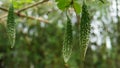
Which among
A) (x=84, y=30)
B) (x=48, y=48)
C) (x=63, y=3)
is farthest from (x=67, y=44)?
(x=48, y=48)

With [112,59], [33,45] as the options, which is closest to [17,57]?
[33,45]

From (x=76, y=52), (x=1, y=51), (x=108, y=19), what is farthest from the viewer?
(x=1, y=51)

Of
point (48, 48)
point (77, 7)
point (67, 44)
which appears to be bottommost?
point (48, 48)

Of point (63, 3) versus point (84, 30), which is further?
point (63, 3)

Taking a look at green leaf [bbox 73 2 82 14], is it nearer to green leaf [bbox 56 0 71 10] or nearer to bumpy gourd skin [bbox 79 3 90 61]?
green leaf [bbox 56 0 71 10]

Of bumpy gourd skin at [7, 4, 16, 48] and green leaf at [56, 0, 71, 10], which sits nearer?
bumpy gourd skin at [7, 4, 16, 48]

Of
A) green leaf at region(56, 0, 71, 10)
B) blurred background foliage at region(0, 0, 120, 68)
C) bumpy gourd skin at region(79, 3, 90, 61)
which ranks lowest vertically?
blurred background foliage at region(0, 0, 120, 68)

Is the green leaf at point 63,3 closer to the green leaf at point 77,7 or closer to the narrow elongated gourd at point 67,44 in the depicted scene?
the green leaf at point 77,7

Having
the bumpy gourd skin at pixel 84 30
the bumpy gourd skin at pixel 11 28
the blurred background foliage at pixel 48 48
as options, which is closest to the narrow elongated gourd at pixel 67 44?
the bumpy gourd skin at pixel 84 30

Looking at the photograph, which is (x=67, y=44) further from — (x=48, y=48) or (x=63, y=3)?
(x=48, y=48)

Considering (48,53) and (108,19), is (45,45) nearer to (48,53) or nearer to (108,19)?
(48,53)

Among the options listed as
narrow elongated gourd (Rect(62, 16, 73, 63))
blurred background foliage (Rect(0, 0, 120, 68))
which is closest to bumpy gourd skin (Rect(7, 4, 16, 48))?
narrow elongated gourd (Rect(62, 16, 73, 63))
